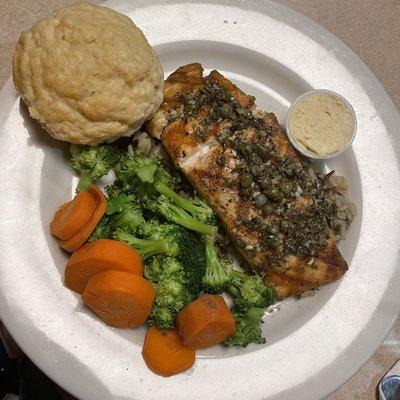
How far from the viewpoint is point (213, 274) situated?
10.2 ft

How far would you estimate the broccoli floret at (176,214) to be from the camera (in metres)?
3.06

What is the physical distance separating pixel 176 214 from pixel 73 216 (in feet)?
1.98

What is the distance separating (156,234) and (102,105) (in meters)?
0.82

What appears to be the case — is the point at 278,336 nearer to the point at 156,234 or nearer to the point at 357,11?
the point at 156,234

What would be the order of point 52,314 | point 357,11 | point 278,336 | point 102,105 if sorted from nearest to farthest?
point 102,105 < point 52,314 < point 278,336 < point 357,11

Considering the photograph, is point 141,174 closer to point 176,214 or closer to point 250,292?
point 176,214

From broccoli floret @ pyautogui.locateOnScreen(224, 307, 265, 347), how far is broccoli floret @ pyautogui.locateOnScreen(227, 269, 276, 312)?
1.6 inches

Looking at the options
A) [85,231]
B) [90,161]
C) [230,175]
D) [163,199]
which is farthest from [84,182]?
[230,175]

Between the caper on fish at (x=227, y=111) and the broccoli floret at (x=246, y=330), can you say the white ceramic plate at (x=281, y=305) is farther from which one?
the caper on fish at (x=227, y=111)

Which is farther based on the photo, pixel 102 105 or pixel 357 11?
pixel 357 11

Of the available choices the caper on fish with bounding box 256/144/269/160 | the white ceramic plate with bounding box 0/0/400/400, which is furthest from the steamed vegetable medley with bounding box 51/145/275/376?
the caper on fish with bounding box 256/144/269/160

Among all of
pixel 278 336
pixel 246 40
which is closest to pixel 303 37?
pixel 246 40

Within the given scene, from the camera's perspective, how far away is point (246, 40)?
339 cm

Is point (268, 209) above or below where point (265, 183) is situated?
below
